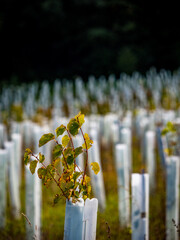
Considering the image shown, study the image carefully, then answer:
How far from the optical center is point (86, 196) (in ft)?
4.57

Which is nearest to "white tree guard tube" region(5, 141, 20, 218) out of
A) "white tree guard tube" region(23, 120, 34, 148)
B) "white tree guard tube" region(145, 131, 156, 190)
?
"white tree guard tube" region(145, 131, 156, 190)

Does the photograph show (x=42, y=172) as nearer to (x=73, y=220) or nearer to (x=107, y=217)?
(x=73, y=220)

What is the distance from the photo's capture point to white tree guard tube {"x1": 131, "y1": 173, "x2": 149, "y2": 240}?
6.15 ft

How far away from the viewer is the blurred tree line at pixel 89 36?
60.5 ft

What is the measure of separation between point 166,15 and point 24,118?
1315 centimetres

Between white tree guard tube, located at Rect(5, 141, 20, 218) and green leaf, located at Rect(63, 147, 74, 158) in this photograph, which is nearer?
green leaf, located at Rect(63, 147, 74, 158)

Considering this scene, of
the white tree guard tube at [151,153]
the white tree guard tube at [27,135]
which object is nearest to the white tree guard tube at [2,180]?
the white tree guard tube at [151,153]

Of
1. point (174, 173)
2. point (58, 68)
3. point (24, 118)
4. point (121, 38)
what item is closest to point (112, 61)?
point (121, 38)

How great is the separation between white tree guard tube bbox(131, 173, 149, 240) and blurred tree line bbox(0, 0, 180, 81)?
54.7 feet

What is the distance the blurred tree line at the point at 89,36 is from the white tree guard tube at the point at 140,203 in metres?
16.7

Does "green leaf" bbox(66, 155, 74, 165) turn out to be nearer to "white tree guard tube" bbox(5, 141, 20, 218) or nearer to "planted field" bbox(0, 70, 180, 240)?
"planted field" bbox(0, 70, 180, 240)

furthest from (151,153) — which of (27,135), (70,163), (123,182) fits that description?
(27,135)

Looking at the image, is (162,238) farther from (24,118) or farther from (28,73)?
(28,73)

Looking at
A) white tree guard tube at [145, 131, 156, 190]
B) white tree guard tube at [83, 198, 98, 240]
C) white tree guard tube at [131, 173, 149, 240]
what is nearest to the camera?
white tree guard tube at [83, 198, 98, 240]
